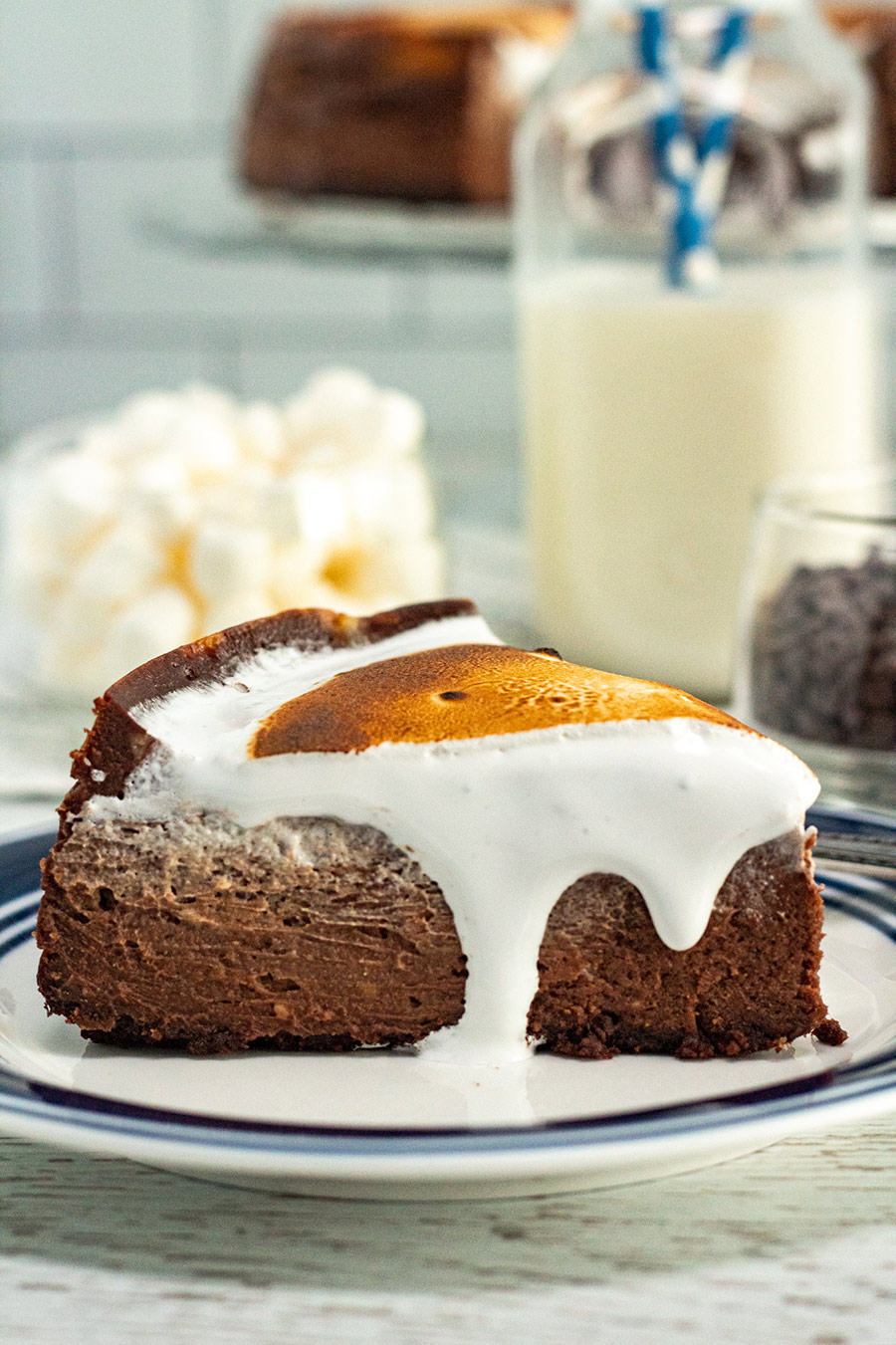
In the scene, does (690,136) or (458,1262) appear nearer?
(458,1262)

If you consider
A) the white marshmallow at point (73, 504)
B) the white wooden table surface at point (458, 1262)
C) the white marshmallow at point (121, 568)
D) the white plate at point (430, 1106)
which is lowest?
the white wooden table surface at point (458, 1262)

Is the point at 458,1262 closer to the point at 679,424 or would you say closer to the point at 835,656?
the point at 835,656

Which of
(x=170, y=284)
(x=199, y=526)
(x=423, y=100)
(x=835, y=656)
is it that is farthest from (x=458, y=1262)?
(x=170, y=284)

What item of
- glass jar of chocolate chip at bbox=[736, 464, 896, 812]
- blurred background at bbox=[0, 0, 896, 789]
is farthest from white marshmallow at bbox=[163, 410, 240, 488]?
blurred background at bbox=[0, 0, 896, 789]

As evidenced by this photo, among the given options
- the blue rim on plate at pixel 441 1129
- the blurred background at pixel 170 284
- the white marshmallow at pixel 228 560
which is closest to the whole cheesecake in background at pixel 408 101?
the white marshmallow at pixel 228 560

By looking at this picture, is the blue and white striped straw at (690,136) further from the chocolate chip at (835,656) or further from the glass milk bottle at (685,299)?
the chocolate chip at (835,656)

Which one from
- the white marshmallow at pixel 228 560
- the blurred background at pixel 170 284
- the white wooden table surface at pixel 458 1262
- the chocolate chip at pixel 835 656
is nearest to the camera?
the white wooden table surface at pixel 458 1262
